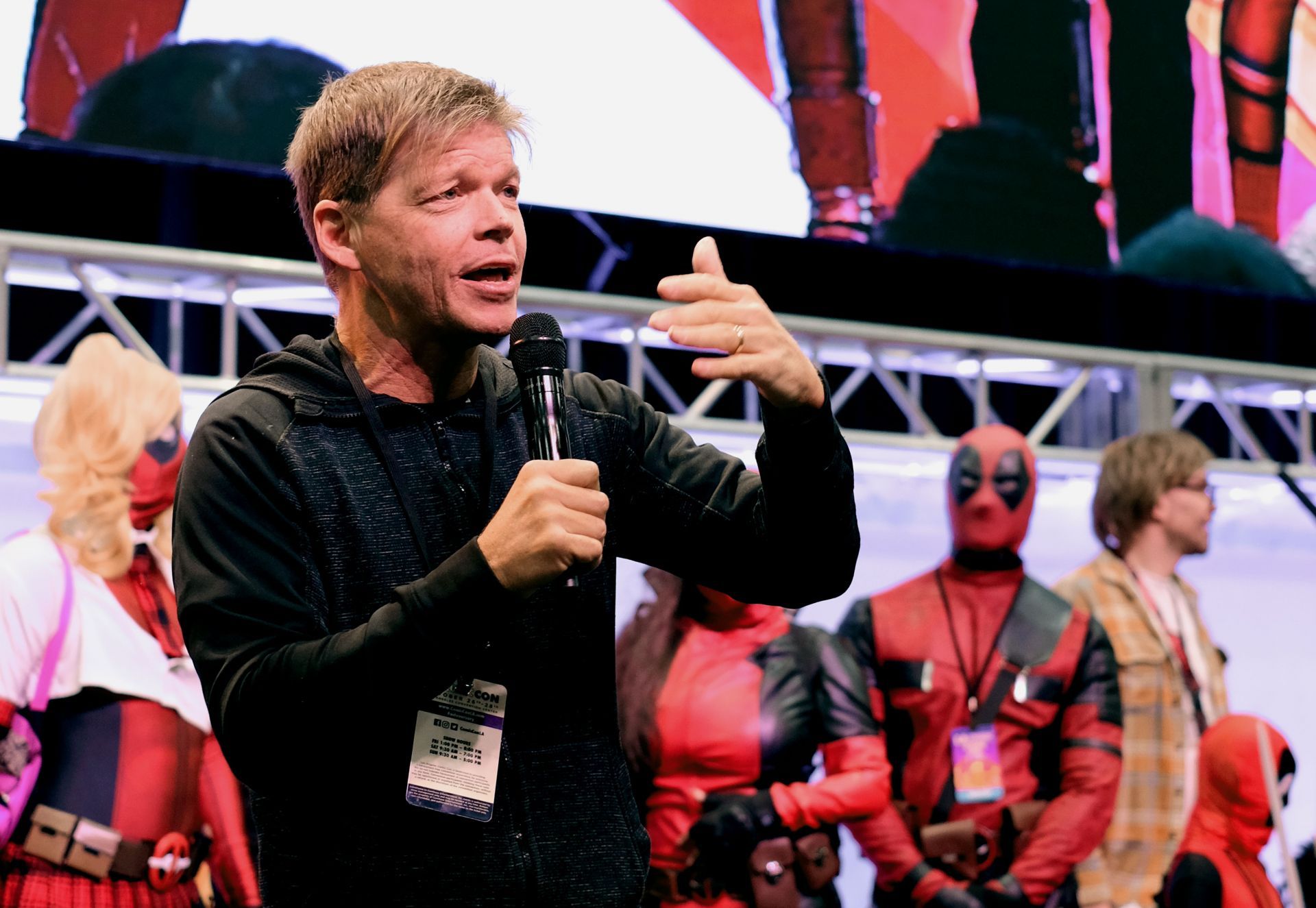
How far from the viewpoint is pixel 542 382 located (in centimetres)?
159

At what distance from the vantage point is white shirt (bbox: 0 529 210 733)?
348 cm

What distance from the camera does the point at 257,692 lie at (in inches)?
55.1

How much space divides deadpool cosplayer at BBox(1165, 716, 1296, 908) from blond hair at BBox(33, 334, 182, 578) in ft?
10.00

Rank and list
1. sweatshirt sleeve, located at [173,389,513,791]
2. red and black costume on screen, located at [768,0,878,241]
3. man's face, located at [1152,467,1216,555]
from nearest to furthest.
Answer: sweatshirt sleeve, located at [173,389,513,791] < man's face, located at [1152,467,1216,555] < red and black costume on screen, located at [768,0,878,241]

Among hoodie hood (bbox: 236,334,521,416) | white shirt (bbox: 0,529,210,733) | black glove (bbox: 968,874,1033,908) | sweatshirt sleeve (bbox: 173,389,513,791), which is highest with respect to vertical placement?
hoodie hood (bbox: 236,334,521,416)

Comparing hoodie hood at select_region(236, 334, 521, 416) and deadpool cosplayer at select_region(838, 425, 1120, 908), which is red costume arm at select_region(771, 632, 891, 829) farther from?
hoodie hood at select_region(236, 334, 521, 416)

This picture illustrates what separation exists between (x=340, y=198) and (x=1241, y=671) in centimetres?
567

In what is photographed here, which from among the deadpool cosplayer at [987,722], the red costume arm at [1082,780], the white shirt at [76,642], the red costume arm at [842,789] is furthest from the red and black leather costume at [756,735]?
the white shirt at [76,642]

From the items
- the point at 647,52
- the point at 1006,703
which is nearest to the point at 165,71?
the point at 647,52

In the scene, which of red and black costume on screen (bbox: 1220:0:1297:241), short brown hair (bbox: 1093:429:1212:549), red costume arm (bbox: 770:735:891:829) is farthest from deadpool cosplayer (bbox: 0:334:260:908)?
red and black costume on screen (bbox: 1220:0:1297:241)

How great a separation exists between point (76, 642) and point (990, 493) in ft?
8.55

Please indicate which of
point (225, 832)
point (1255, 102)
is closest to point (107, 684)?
point (225, 832)

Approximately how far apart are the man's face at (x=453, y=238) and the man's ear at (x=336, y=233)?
0.05 metres

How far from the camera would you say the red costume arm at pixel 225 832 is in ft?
12.3
